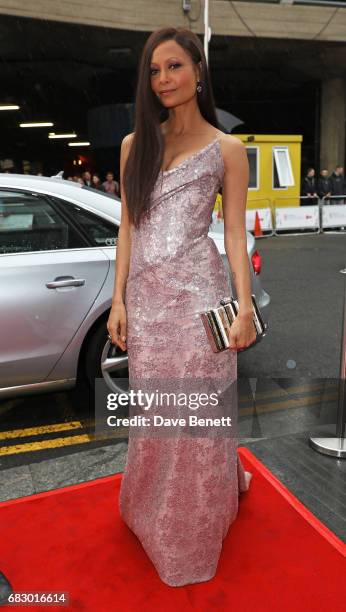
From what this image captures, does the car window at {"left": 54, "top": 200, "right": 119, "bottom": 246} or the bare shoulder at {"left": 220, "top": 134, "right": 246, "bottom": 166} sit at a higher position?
the bare shoulder at {"left": 220, "top": 134, "right": 246, "bottom": 166}

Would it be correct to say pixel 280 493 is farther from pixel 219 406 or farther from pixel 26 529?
pixel 26 529

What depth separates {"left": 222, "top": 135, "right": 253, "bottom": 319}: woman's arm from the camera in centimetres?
196

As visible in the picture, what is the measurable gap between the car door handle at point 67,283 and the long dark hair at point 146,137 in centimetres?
129

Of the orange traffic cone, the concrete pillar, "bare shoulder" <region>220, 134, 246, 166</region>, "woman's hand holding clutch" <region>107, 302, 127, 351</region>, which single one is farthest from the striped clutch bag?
the concrete pillar

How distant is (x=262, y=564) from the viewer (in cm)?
216

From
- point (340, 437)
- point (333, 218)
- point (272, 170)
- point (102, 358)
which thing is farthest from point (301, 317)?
point (272, 170)

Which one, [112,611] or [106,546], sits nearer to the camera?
[112,611]

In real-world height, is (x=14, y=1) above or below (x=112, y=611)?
above

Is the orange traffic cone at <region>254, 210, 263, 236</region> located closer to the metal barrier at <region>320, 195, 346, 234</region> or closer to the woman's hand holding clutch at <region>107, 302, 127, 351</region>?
the metal barrier at <region>320, 195, 346, 234</region>

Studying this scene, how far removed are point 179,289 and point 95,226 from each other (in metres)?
1.58

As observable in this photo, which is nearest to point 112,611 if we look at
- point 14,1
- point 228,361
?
point 228,361

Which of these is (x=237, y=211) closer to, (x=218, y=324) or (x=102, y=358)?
(x=218, y=324)

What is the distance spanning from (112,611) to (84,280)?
71.8 inches

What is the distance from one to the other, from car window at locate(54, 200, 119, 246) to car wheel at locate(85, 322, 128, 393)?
0.53 metres
